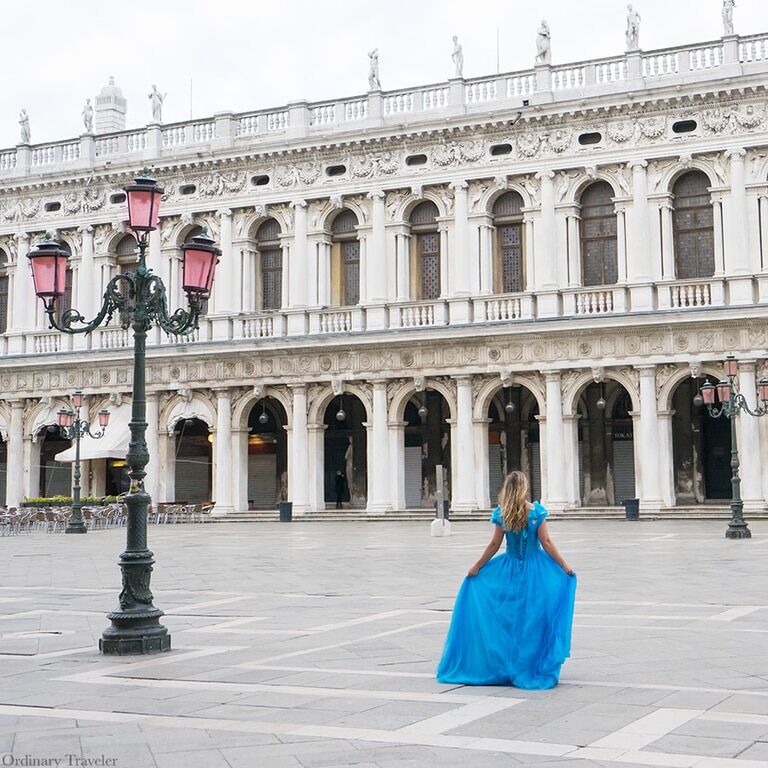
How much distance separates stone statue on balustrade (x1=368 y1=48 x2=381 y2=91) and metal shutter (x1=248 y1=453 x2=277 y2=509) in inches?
514

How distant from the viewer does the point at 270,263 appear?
40688 mm

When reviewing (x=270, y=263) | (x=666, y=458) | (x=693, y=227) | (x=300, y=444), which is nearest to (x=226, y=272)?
(x=270, y=263)

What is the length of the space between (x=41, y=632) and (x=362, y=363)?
26099 millimetres

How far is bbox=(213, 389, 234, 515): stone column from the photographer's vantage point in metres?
39.4

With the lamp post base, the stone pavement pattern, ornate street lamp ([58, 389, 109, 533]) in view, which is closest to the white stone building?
ornate street lamp ([58, 389, 109, 533])

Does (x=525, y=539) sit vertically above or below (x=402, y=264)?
below

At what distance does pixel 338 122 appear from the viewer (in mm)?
39094

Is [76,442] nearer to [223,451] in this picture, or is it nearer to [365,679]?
[223,451]

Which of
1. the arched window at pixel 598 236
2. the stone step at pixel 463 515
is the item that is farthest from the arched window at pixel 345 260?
the arched window at pixel 598 236

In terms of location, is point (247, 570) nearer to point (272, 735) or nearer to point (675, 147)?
point (272, 735)

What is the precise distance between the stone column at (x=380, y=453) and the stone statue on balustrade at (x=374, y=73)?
379 inches

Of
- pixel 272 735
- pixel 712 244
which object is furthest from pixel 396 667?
pixel 712 244

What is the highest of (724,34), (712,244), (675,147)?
(724,34)

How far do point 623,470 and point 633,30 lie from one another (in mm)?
13262
